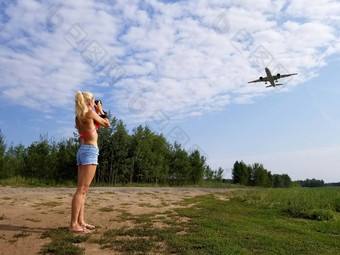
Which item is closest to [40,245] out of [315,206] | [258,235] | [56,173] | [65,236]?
[65,236]

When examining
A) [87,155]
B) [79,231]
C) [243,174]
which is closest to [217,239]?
[79,231]

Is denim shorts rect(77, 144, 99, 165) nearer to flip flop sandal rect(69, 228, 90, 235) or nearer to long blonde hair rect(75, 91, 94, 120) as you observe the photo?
long blonde hair rect(75, 91, 94, 120)

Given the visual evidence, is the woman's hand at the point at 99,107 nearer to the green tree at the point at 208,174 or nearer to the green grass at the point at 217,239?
the green grass at the point at 217,239

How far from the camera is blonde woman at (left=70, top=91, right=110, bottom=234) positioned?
16.1 ft

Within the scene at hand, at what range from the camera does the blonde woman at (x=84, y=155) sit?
491 cm

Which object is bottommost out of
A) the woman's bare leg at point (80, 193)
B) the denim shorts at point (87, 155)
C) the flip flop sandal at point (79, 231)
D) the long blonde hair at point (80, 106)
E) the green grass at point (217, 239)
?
the green grass at point (217, 239)

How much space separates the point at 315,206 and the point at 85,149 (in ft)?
32.9

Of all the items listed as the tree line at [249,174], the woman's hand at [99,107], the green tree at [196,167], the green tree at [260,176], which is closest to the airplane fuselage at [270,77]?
the woman's hand at [99,107]

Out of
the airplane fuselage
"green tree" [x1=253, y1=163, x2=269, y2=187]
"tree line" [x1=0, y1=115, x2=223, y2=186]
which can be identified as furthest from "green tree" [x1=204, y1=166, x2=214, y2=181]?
the airplane fuselage

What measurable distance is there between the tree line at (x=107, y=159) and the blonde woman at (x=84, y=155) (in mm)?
19877

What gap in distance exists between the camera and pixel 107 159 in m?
30.8

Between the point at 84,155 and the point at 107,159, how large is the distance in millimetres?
26684

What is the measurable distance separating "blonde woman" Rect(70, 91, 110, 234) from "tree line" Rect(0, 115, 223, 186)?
19.9m

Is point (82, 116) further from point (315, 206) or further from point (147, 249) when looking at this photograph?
point (315, 206)
